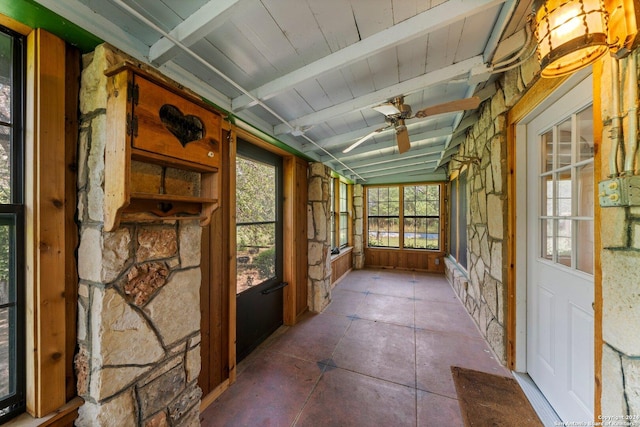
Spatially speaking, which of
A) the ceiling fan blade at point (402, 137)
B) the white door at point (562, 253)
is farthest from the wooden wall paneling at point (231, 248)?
the white door at point (562, 253)

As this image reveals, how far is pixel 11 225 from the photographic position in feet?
3.17

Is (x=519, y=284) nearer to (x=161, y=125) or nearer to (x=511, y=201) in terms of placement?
(x=511, y=201)

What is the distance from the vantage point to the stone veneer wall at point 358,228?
18.9ft

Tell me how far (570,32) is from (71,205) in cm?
218

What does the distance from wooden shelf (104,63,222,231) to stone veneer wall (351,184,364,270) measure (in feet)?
15.6

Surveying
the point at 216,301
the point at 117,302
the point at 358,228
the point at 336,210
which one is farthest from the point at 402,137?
the point at 358,228

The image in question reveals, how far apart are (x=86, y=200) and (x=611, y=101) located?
2.41m

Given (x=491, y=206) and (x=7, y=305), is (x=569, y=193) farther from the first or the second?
(x=7, y=305)

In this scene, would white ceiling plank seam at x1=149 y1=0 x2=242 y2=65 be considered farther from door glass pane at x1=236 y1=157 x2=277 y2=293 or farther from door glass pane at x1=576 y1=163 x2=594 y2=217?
door glass pane at x1=576 y1=163 x2=594 y2=217

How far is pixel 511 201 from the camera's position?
79.2 inches

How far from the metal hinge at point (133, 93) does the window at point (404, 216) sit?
18.0 feet

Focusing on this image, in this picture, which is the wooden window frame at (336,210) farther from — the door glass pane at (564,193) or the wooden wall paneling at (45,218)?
the wooden wall paneling at (45,218)

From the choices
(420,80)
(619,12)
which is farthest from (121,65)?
(619,12)

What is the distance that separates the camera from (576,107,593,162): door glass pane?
133 centimetres
